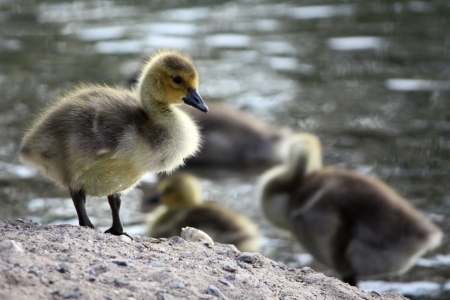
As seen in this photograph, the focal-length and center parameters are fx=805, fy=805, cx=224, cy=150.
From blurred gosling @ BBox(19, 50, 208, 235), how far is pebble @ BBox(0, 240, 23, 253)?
1.91 feet

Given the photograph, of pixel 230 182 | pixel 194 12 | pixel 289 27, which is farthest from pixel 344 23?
pixel 230 182

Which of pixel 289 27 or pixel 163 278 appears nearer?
pixel 163 278

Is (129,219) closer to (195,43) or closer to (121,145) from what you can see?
(121,145)

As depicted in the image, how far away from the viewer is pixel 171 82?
397cm

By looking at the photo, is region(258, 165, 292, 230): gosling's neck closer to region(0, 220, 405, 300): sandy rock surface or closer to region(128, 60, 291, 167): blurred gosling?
region(128, 60, 291, 167): blurred gosling

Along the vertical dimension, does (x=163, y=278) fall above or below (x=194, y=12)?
below

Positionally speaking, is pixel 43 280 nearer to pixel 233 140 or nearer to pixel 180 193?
pixel 180 193

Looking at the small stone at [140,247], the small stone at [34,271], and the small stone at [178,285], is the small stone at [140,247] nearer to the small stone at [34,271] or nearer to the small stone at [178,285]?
the small stone at [178,285]

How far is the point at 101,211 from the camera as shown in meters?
6.45

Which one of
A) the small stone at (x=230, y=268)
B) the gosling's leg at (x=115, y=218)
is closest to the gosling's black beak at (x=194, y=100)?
the gosling's leg at (x=115, y=218)

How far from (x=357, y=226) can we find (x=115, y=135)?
215 centimetres

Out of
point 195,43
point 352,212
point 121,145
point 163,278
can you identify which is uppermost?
point 195,43

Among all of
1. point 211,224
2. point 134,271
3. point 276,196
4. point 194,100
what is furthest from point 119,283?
point 276,196

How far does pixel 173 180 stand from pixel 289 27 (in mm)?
6111
